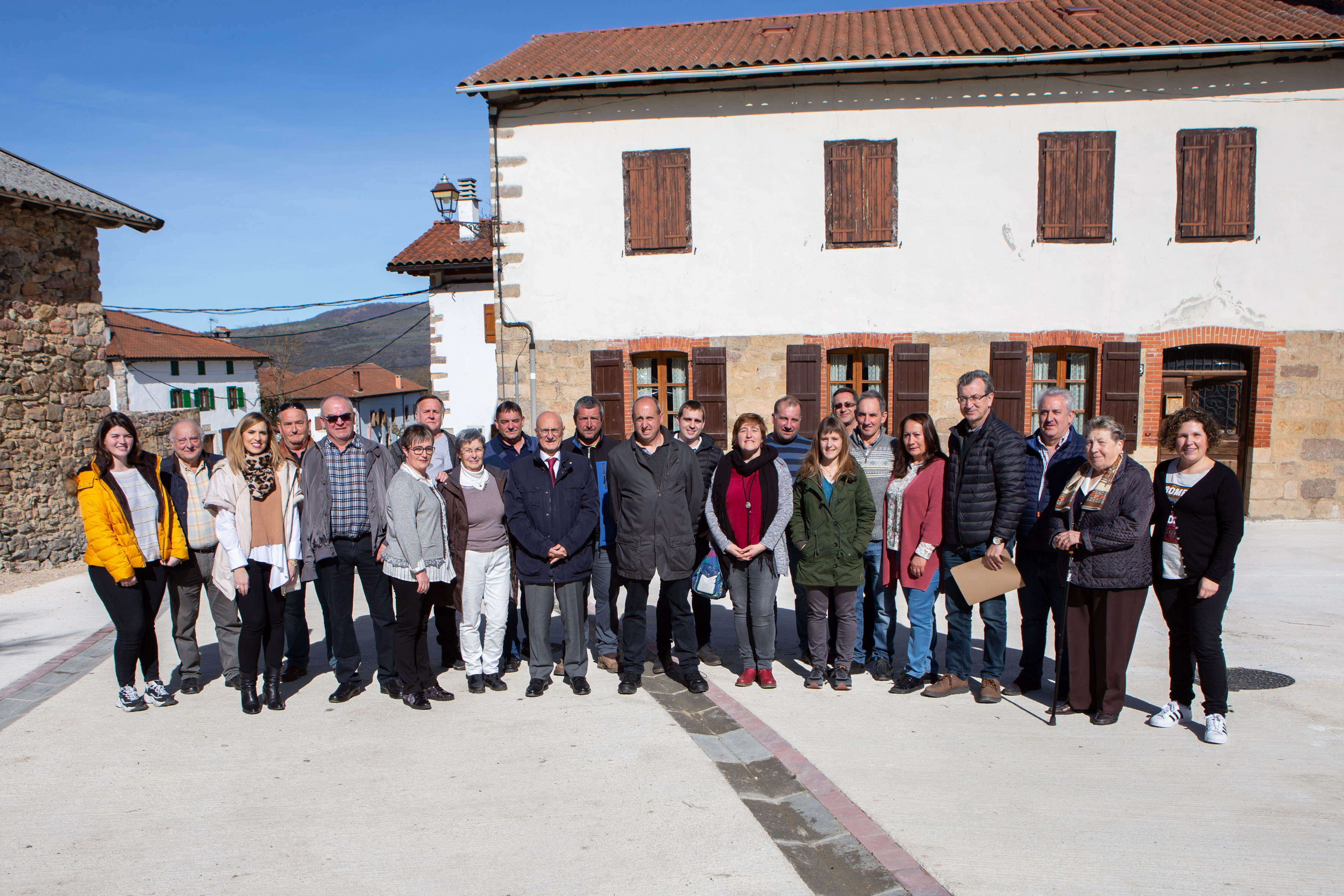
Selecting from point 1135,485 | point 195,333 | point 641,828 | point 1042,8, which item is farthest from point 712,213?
point 195,333

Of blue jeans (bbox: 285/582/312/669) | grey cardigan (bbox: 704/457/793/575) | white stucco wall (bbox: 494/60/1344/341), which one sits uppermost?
white stucco wall (bbox: 494/60/1344/341)

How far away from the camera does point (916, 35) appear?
11.8m

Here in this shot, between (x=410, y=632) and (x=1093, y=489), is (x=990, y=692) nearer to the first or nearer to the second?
(x=1093, y=489)

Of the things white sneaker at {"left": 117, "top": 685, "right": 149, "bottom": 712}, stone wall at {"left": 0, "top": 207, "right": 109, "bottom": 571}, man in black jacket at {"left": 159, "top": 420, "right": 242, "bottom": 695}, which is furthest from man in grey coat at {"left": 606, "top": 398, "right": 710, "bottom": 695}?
stone wall at {"left": 0, "top": 207, "right": 109, "bottom": 571}

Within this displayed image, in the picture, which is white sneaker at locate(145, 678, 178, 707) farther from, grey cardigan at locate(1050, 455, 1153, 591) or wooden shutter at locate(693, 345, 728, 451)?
wooden shutter at locate(693, 345, 728, 451)

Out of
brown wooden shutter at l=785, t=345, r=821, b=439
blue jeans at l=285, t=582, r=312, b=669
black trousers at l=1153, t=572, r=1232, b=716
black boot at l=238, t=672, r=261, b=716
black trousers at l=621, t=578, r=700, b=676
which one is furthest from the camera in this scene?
brown wooden shutter at l=785, t=345, r=821, b=439

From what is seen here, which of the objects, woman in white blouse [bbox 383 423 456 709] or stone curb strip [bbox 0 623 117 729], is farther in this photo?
stone curb strip [bbox 0 623 117 729]

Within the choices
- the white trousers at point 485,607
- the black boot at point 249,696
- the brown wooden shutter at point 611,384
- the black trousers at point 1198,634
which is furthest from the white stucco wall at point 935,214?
the black boot at point 249,696

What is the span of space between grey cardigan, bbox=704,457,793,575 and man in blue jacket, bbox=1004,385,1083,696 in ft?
4.45

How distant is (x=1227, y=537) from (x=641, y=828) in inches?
126

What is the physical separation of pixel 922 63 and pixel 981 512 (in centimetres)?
836

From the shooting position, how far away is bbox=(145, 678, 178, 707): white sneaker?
482cm

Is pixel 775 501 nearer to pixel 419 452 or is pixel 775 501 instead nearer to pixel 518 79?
pixel 419 452

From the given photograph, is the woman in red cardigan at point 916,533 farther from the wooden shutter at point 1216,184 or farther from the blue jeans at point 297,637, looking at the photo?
the wooden shutter at point 1216,184
